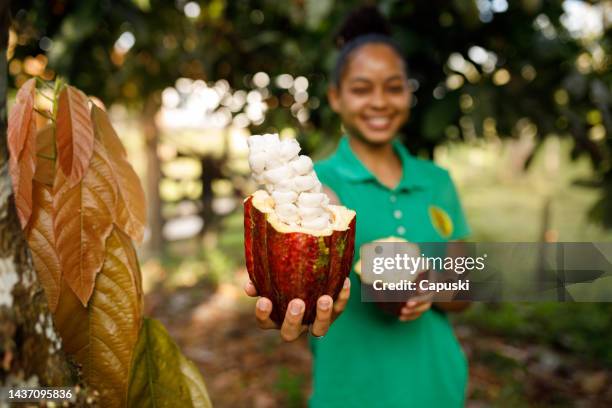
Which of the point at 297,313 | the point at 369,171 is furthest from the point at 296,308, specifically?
the point at 369,171

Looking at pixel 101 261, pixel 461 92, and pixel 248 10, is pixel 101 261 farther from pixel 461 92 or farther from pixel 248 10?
pixel 248 10

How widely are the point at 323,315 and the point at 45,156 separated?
44cm

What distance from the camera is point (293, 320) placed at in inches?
30.7

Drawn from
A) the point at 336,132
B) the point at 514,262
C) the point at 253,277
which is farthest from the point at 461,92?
the point at 253,277

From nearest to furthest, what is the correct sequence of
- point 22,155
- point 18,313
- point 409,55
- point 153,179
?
point 18,313 → point 22,155 → point 409,55 → point 153,179

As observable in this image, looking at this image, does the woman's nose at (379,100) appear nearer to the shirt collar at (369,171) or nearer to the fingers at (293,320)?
the shirt collar at (369,171)

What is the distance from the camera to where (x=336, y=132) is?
77.5 inches

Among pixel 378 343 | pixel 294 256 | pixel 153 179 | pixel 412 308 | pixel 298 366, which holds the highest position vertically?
pixel 153 179

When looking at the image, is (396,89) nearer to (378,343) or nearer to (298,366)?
(378,343)

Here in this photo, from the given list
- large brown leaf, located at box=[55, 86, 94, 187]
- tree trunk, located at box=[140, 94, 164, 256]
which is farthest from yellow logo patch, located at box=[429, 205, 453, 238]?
tree trunk, located at box=[140, 94, 164, 256]

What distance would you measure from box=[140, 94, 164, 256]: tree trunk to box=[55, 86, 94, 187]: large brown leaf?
3.53 metres

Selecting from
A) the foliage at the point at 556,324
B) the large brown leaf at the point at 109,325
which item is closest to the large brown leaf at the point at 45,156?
the large brown leaf at the point at 109,325

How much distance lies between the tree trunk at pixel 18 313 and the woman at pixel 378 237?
2.48ft

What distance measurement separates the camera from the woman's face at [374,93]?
1.28 metres
